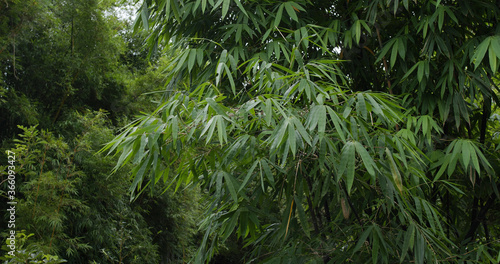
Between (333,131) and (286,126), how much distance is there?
0.33m

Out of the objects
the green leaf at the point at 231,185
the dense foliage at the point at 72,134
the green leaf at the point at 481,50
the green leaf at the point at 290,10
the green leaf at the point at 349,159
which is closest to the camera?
the green leaf at the point at 349,159

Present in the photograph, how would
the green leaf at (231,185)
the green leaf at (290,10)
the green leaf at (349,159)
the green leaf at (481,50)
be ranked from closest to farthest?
the green leaf at (349,159)
the green leaf at (231,185)
the green leaf at (481,50)
the green leaf at (290,10)

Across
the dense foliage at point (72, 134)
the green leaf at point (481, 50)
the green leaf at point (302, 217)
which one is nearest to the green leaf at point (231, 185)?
the green leaf at point (302, 217)

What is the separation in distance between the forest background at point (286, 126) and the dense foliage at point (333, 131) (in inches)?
0.4

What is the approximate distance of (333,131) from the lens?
4.69 ft

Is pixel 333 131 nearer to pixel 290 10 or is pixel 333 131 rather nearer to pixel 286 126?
pixel 286 126

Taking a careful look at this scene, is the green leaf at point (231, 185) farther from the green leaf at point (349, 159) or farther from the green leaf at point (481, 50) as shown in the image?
the green leaf at point (481, 50)

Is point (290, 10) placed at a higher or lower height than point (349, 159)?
higher

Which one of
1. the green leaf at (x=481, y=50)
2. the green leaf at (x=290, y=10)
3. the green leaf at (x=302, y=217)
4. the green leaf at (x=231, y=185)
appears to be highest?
the green leaf at (x=290, y=10)

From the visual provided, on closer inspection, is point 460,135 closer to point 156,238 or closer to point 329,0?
point 329,0

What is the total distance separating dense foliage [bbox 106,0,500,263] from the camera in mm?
1297

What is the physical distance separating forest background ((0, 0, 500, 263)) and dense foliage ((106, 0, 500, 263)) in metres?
0.01

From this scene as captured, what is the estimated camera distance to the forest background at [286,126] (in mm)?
1330

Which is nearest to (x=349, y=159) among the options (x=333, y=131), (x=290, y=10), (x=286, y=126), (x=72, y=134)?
(x=286, y=126)
